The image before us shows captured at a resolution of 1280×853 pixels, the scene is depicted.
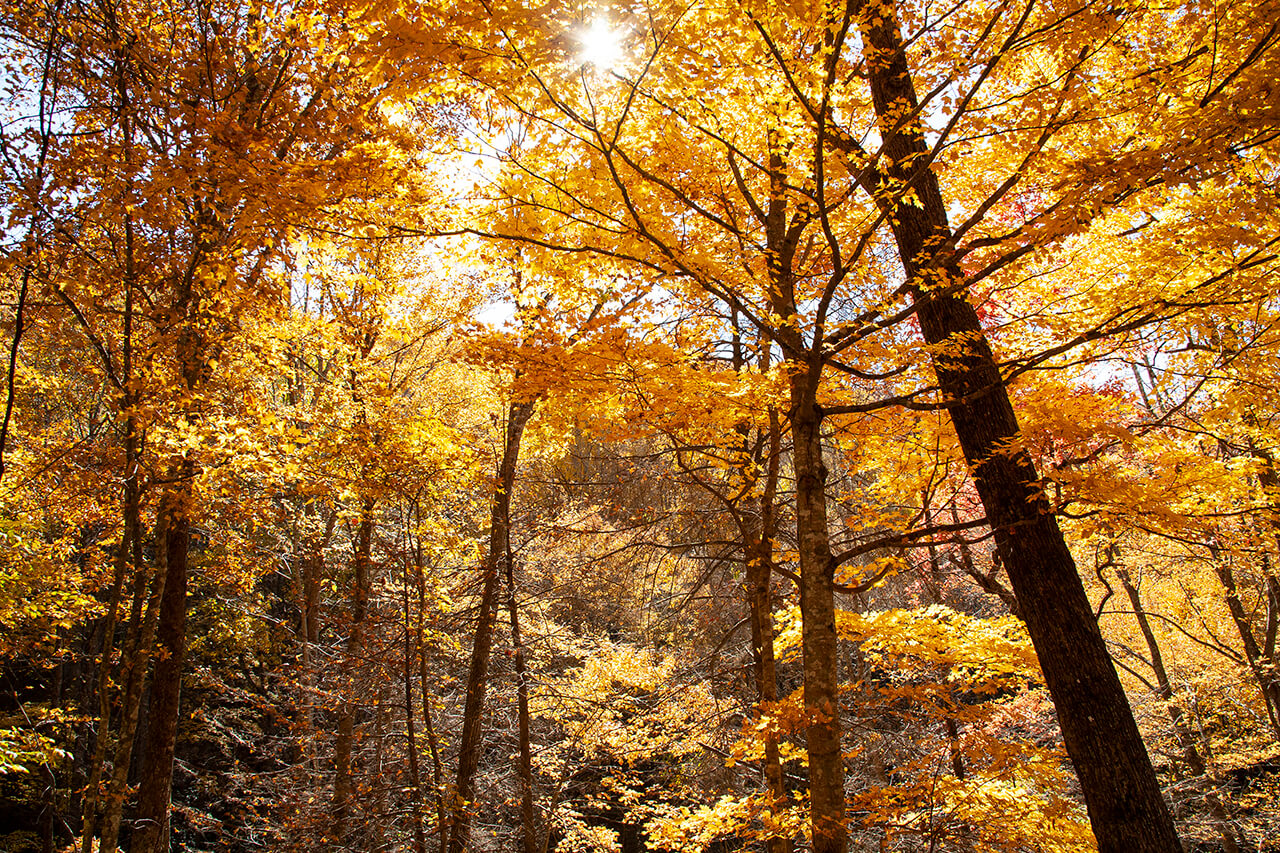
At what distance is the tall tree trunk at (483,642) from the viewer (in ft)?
23.9

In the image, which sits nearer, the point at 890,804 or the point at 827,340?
the point at 827,340

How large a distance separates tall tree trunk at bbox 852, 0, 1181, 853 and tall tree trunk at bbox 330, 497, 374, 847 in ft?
20.5

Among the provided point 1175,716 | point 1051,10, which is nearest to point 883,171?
point 1051,10

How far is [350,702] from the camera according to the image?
7289 mm

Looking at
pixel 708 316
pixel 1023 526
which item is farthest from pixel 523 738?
pixel 1023 526

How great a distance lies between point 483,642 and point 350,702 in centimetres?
161

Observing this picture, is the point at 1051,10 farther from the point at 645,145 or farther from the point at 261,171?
the point at 261,171

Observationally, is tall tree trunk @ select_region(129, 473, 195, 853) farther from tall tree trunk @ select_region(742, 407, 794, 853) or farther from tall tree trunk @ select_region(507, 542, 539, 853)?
tall tree trunk @ select_region(742, 407, 794, 853)

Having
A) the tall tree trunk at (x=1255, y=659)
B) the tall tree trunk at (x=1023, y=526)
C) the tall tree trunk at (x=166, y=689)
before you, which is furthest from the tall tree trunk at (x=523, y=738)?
the tall tree trunk at (x=1255, y=659)

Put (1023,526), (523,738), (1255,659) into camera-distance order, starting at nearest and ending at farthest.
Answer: (1023,526) < (523,738) < (1255,659)

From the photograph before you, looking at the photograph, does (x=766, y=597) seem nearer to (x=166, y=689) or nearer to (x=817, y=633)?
(x=817, y=633)

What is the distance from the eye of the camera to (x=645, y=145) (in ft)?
13.5

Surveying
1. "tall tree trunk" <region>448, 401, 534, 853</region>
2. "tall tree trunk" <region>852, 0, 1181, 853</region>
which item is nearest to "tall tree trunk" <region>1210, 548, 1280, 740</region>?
"tall tree trunk" <region>852, 0, 1181, 853</region>

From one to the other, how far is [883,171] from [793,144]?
32.7 inches
